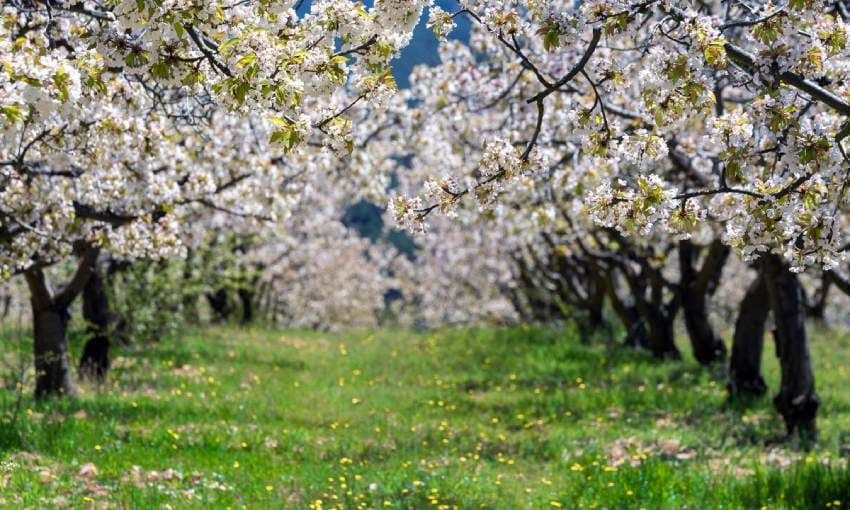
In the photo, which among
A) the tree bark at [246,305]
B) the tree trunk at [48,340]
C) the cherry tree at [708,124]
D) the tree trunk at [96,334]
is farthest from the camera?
the tree bark at [246,305]

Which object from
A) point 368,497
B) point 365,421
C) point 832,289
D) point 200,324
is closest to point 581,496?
point 368,497

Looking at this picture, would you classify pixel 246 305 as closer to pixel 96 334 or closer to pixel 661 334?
pixel 661 334

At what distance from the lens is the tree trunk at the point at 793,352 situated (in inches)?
440

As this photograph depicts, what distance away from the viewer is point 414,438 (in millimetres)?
10961

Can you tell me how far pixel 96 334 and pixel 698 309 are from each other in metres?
10.1

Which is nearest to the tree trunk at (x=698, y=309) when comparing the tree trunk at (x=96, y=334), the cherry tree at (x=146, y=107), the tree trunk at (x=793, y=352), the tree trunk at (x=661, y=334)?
the tree trunk at (x=661, y=334)

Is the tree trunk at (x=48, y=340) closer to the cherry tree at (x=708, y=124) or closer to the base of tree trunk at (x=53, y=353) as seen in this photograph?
the base of tree trunk at (x=53, y=353)

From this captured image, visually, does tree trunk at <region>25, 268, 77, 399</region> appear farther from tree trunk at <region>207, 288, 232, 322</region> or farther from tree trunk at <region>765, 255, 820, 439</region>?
tree trunk at <region>207, 288, 232, 322</region>

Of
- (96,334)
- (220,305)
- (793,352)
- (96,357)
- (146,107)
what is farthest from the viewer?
(220,305)

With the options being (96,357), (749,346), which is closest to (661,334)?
(749,346)

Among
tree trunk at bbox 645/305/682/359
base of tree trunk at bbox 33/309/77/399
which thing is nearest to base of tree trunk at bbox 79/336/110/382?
base of tree trunk at bbox 33/309/77/399

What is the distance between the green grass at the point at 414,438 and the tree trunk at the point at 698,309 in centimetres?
72

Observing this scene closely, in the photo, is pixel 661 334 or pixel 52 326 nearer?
pixel 52 326

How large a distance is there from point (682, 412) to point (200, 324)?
17680 millimetres
